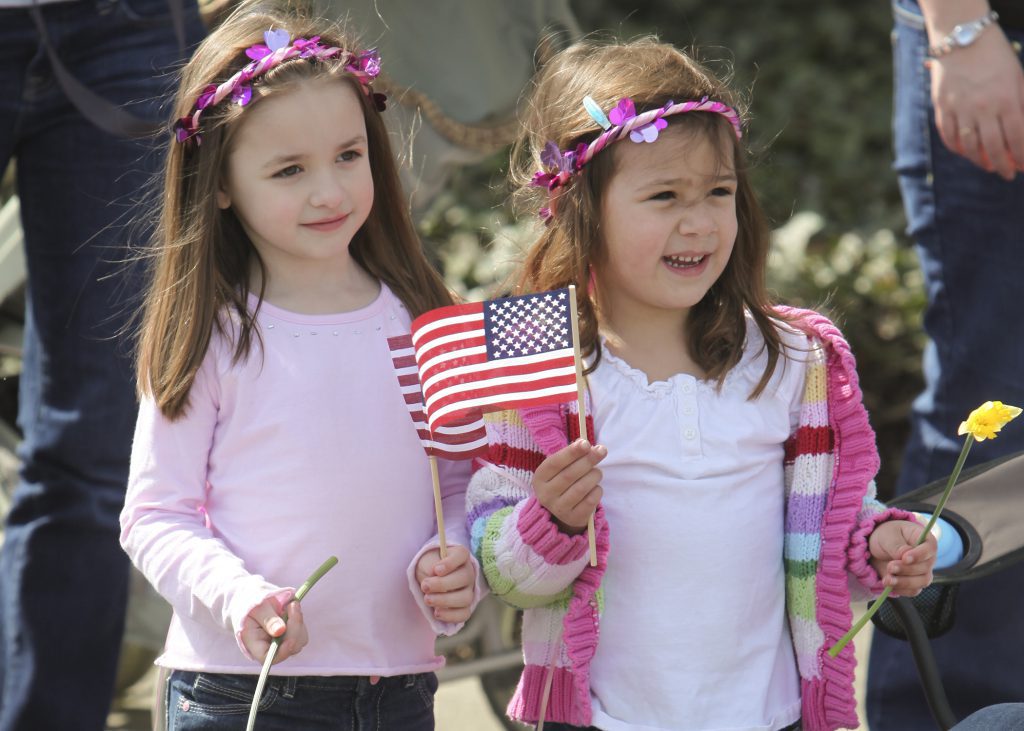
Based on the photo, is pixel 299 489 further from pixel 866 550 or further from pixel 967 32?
pixel 967 32

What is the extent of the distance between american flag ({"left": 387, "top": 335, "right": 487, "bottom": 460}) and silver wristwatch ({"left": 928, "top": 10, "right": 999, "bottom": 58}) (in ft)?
4.03

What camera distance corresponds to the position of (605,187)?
2506 mm

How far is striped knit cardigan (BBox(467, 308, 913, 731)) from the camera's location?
2404mm

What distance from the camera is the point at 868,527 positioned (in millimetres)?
2424

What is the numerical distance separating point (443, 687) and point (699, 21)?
3855 millimetres

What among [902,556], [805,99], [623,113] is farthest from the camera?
[805,99]

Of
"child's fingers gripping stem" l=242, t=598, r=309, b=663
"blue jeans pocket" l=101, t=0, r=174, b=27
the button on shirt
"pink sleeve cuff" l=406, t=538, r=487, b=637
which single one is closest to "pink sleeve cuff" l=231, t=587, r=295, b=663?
"child's fingers gripping stem" l=242, t=598, r=309, b=663

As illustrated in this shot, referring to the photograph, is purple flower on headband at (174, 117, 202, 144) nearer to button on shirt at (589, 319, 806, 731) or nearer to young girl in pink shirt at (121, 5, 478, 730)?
young girl in pink shirt at (121, 5, 478, 730)

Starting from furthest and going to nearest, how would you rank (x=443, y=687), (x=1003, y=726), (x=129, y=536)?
(x=443, y=687) → (x=129, y=536) → (x=1003, y=726)

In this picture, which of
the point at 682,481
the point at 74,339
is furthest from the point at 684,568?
the point at 74,339

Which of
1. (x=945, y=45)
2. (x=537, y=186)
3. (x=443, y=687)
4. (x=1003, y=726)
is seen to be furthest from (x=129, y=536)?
(x=443, y=687)

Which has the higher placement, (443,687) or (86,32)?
(86,32)

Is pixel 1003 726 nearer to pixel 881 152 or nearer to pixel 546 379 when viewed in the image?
pixel 546 379

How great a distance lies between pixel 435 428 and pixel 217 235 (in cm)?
53
